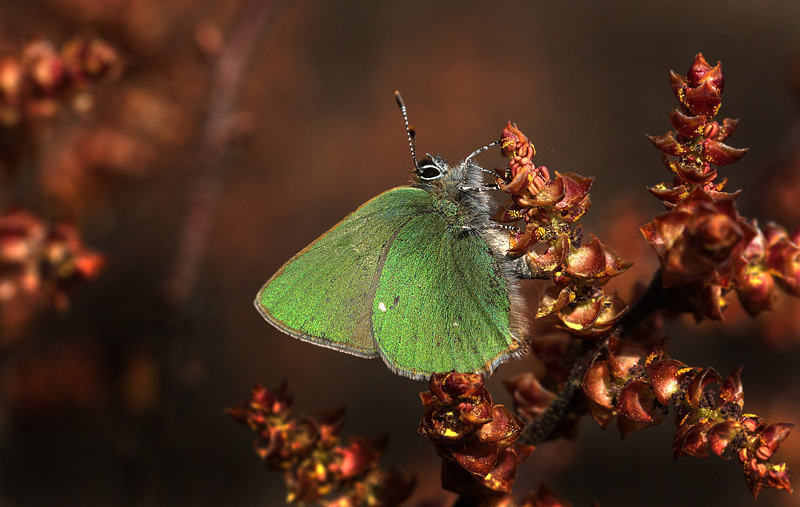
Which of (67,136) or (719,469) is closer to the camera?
(67,136)

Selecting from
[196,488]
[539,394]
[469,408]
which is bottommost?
[196,488]

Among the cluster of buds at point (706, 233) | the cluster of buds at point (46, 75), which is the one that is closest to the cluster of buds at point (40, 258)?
the cluster of buds at point (46, 75)

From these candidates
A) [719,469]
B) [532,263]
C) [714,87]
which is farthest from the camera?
[719,469]

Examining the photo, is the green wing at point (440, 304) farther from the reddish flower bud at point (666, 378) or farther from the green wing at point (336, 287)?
the reddish flower bud at point (666, 378)

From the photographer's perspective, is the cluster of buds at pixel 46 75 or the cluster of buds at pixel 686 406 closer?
the cluster of buds at pixel 686 406

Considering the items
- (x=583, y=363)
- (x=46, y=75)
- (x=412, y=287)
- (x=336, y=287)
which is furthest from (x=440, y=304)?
(x=46, y=75)

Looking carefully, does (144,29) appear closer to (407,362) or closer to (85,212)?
(85,212)

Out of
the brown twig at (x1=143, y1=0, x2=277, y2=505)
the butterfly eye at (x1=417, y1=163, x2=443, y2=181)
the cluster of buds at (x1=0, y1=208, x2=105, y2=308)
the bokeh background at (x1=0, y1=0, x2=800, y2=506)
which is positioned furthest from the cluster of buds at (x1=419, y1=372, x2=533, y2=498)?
the brown twig at (x1=143, y1=0, x2=277, y2=505)

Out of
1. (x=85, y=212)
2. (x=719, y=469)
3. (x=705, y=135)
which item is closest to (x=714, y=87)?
(x=705, y=135)
